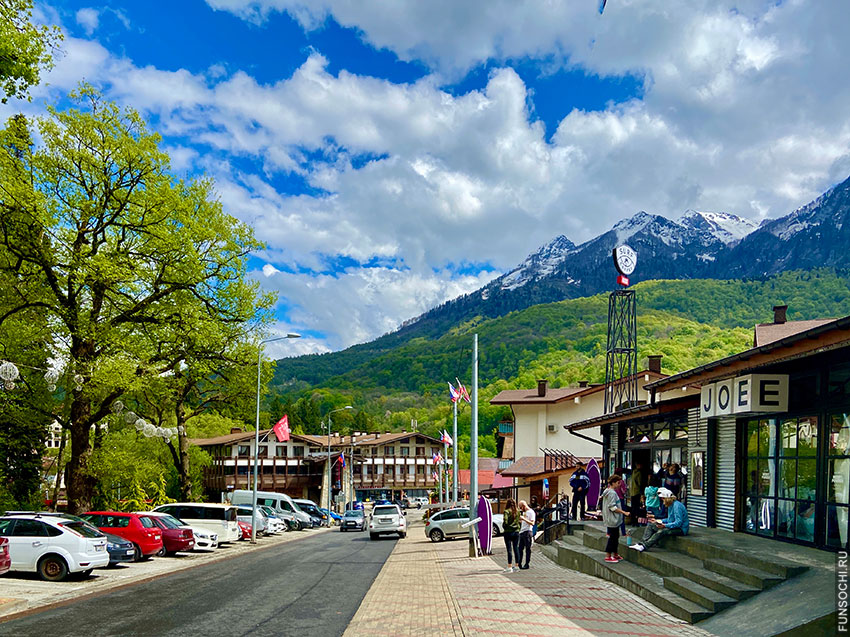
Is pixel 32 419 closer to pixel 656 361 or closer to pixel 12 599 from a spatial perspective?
pixel 12 599

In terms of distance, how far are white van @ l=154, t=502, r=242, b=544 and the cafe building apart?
20.4 m

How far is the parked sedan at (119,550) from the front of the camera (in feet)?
66.3

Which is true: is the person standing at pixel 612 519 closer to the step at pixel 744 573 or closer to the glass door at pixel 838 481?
the step at pixel 744 573

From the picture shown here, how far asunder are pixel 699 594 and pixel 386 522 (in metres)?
29.7

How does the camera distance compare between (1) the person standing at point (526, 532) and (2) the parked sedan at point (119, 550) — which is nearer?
(1) the person standing at point (526, 532)

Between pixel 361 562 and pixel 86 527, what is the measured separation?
29.2 feet

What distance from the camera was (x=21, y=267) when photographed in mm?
24516

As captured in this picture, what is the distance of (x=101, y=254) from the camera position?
2478 centimetres

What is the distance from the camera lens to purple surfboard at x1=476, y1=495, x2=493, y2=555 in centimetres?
2188

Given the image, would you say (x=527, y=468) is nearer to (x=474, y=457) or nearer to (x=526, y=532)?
(x=474, y=457)

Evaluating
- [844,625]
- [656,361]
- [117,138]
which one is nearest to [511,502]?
[844,625]

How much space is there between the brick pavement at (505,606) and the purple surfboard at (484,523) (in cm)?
197

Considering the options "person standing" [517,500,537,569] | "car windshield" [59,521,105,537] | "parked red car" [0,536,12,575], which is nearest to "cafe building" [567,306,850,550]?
"person standing" [517,500,537,569]

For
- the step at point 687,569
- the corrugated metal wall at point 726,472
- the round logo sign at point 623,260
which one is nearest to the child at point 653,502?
the step at point 687,569
